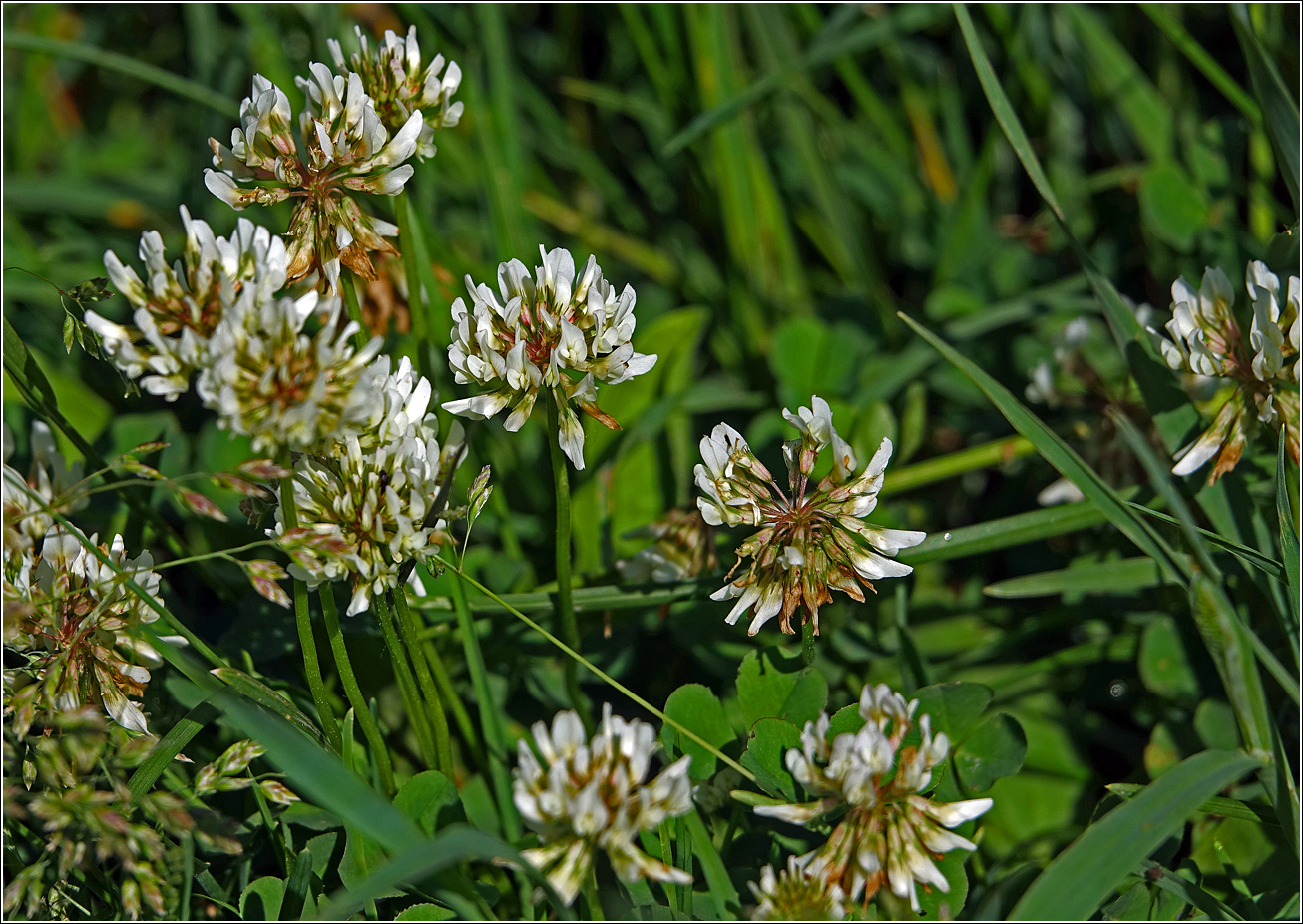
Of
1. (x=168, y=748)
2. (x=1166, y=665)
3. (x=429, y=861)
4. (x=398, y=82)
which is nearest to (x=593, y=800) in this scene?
(x=429, y=861)

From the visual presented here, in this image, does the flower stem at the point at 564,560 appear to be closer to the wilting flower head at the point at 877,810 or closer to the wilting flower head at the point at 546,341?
the wilting flower head at the point at 546,341

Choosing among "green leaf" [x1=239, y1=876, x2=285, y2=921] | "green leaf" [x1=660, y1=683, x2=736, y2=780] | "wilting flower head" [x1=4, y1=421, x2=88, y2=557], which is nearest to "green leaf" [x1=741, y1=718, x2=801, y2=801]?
"green leaf" [x1=660, y1=683, x2=736, y2=780]

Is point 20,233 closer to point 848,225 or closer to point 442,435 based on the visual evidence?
point 442,435

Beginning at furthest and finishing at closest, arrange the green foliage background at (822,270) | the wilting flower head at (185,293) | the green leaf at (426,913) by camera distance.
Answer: the green foliage background at (822,270) → the green leaf at (426,913) → the wilting flower head at (185,293)

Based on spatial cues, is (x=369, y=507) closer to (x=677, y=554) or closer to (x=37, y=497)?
(x=37, y=497)

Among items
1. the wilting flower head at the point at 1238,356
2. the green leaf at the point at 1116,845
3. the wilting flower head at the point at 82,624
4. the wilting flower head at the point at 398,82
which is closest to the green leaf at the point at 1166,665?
the wilting flower head at the point at 1238,356

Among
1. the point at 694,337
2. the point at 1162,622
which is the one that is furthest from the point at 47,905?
the point at 1162,622
